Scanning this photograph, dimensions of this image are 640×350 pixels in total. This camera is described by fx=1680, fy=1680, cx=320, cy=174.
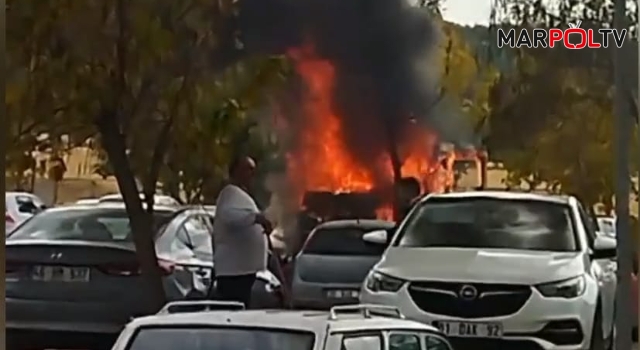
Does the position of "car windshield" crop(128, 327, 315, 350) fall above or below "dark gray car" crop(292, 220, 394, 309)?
Answer: below

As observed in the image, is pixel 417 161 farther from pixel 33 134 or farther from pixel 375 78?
pixel 33 134

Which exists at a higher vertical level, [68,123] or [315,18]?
[315,18]

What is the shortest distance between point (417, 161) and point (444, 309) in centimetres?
83

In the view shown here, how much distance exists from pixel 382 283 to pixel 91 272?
155 centimetres

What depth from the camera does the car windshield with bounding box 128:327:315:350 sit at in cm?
680

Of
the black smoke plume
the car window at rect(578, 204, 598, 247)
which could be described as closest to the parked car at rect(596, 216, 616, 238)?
the car window at rect(578, 204, 598, 247)

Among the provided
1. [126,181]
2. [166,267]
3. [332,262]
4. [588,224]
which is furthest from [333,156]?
[588,224]

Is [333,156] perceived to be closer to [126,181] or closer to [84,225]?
[126,181]

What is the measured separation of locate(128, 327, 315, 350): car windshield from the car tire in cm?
198

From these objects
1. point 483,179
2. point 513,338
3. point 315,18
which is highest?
point 315,18

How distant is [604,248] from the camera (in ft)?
26.2

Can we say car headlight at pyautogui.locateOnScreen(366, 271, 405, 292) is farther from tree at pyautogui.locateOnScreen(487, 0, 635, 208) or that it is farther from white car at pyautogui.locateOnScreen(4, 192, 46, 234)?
white car at pyautogui.locateOnScreen(4, 192, 46, 234)

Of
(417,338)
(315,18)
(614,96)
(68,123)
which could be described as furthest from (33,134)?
(614,96)

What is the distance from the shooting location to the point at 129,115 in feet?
27.5
